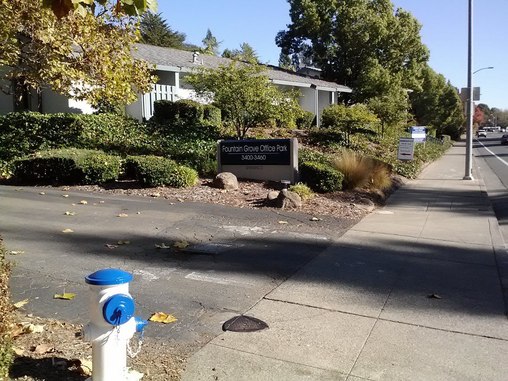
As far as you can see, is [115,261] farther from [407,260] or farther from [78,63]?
[78,63]

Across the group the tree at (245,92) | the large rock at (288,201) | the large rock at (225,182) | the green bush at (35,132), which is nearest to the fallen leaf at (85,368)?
the large rock at (288,201)

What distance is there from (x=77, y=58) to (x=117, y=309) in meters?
9.80

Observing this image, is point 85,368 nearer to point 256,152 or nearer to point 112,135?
point 256,152

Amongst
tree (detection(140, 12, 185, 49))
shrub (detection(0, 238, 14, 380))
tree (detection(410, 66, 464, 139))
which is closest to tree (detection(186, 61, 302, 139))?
shrub (detection(0, 238, 14, 380))

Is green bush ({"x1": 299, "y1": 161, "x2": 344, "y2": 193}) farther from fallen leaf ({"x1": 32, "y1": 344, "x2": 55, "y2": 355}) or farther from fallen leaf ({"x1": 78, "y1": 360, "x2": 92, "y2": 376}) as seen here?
fallen leaf ({"x1": 78, "y1": 360, "x2": 92, "y2": 376})

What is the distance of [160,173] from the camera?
11484 millimetres

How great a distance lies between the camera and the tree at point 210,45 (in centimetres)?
3190

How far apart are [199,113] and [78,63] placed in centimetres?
934

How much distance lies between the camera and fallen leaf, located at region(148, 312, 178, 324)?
4.52 metres

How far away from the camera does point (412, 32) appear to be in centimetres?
4359

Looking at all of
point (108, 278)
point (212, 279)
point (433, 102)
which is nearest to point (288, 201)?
point (212, 279)

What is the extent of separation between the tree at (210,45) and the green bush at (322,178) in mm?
20677

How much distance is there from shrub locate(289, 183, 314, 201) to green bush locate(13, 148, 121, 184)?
13.3 ft

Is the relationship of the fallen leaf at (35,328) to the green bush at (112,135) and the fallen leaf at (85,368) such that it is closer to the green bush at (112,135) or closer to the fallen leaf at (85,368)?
the fallen leaf at (85,368)
